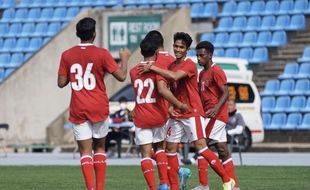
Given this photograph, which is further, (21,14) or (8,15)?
(8,15)

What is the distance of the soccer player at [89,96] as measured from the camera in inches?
594

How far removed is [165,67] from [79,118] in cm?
176

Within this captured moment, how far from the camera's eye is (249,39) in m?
38.0

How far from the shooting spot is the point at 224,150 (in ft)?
57.7

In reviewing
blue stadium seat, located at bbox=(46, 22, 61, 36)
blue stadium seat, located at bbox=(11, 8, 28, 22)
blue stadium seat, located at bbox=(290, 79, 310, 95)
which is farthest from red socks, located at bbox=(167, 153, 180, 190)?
blue stadium seat, located at bbox=(11, 8, 28, 22)

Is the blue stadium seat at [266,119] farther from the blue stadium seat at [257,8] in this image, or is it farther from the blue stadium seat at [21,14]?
the blue stadium seat at [21,14]

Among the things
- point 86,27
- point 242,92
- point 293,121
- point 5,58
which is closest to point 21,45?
point 5,58

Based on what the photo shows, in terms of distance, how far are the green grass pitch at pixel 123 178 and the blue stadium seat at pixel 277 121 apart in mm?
10490

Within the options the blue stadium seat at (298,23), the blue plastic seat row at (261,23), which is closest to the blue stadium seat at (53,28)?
the blue plastic seat row at (261,23)

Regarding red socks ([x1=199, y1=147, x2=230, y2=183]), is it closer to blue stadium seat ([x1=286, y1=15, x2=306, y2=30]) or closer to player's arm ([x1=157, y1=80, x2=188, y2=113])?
player's arm ([x1=157, y1=80, x2=188, y2=113])

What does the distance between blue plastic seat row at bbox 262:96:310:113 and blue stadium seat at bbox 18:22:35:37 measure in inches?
414

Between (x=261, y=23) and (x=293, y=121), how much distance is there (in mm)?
4648

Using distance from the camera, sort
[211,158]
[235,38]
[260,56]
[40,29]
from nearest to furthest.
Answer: [211,158] → [260,56] → [235,38] → [40,29]

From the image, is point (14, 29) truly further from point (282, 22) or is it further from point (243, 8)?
point (282, 22)
